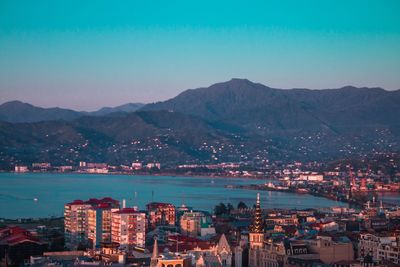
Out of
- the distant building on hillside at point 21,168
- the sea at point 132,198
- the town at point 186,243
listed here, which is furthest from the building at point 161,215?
the distant building on hillside at point 21,168

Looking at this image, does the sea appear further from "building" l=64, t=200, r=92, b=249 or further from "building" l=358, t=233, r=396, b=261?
"building" l=358, t=233, r=396, b=261

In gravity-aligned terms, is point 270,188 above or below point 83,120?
below

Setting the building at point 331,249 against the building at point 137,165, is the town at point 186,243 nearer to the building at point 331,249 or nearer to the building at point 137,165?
the building at point 331,249

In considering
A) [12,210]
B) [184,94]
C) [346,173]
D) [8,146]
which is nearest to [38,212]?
[12,210]

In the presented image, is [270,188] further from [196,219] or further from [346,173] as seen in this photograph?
[196,219]

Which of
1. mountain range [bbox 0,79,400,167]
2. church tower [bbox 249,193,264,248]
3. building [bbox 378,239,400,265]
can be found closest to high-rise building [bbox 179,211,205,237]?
church tower [bbox 249,193,264,248]

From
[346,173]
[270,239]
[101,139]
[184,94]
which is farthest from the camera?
[184,94]
